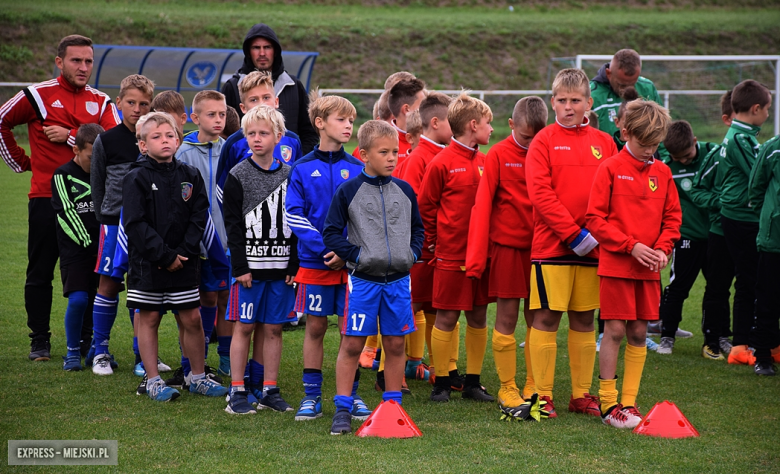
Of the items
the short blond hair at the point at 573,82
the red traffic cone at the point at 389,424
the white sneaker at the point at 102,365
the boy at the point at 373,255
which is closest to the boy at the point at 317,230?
the boy at the point at 373,255

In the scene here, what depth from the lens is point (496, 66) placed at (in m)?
32.6

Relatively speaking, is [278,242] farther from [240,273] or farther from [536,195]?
[536,195]

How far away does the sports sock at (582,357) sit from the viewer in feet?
16.0

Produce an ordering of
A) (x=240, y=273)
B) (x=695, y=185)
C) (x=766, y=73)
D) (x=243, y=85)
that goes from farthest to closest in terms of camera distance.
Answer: (x=766, y=73)
(x=695, y=185)
(x=243, y=85)
(x=240, y=273)

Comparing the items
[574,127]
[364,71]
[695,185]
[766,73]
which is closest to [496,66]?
[364,71]

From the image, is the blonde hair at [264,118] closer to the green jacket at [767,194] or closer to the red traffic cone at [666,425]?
the red traffic cone at [666,425]

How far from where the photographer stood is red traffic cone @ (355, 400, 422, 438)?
4.27 m

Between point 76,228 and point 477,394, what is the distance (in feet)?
10.1

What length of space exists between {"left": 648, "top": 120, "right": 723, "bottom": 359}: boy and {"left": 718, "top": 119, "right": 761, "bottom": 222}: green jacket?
349 millimetres

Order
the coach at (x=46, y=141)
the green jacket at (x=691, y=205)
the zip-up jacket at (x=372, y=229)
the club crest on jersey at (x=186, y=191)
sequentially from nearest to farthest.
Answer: the zip-up jacket at (x=372, y=229) < the club crest on jersey at (x=186, y=191) < the coach at (x=46, y=141) < the green jacket at (x=691, y=205)

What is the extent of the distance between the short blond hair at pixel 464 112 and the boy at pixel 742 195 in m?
2.43

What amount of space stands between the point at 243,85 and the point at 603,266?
2.70 meters

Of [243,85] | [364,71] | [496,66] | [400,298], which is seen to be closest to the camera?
[400,298]

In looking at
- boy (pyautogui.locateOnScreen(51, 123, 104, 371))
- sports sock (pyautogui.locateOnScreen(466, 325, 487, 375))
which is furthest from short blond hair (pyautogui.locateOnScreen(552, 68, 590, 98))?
boy (pyautogui.locateOnScreen(51, 123, 104, 371))
